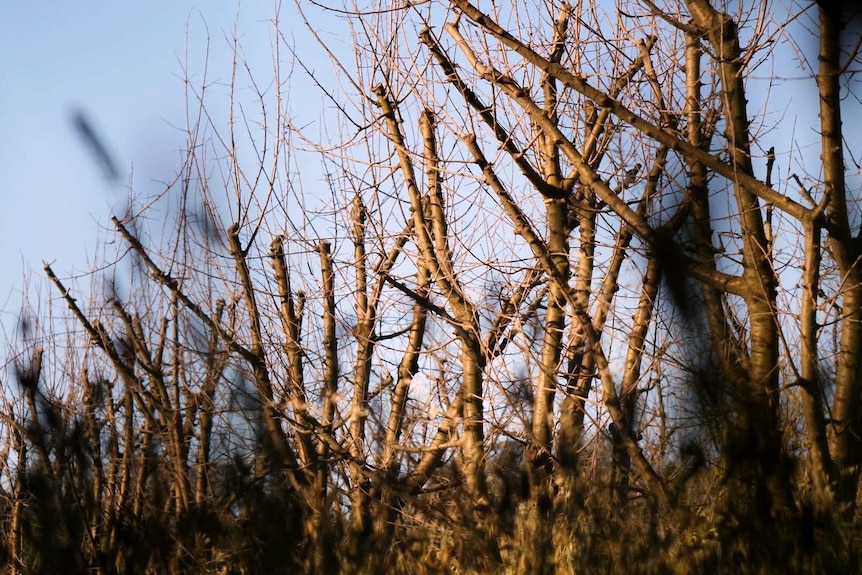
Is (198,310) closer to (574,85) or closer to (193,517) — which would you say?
(193,517)

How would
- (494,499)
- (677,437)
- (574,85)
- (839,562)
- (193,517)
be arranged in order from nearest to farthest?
1. (839,562)
2. (677,437)
3. (574,85)
4. (494,499)
5. (193,517)

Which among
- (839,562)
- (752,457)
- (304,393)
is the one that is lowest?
(839,562)

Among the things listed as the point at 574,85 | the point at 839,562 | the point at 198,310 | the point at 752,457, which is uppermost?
the point at 574,85

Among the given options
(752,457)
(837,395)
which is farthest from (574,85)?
(752,457)

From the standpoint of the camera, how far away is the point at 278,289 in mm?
5949

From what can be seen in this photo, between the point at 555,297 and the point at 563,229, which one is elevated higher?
the point at 563,229

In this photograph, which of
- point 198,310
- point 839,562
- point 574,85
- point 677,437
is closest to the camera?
point 839,562

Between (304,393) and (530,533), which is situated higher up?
(304,393)

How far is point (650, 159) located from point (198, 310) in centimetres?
256

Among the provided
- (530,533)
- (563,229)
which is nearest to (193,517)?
(530,533)

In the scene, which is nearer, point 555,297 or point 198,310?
point 555,297

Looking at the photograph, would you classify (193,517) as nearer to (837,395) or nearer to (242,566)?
(242,566)

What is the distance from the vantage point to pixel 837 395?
13.4 ft

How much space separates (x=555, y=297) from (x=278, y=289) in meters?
1.81
